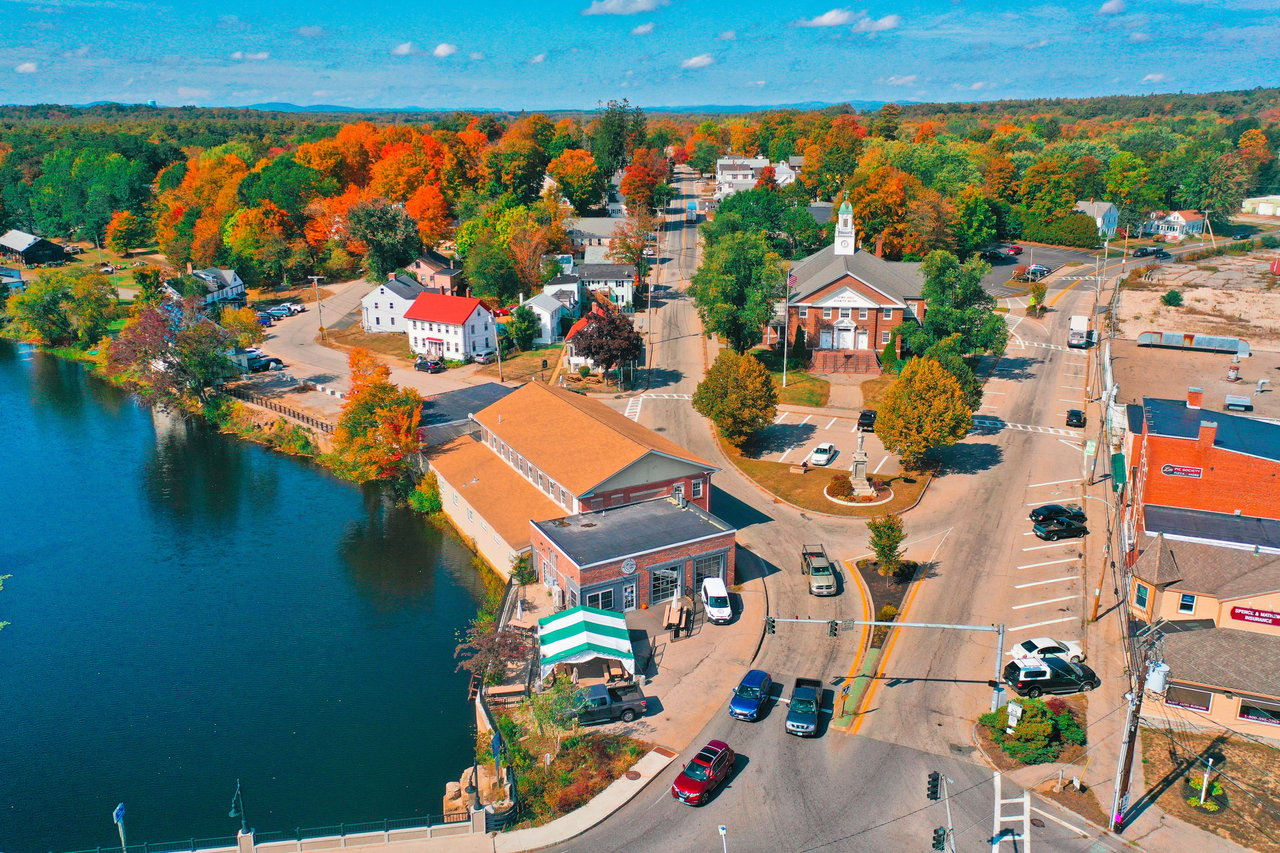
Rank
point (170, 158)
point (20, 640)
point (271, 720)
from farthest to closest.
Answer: point (170, 158) < point (20, 640) < point (271, 720)

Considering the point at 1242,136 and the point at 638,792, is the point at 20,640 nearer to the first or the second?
the point at 638,792

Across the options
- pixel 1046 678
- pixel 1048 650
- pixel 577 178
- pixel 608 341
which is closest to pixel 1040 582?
pixel 1048 650

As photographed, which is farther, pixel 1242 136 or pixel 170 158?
pixel 1242 136

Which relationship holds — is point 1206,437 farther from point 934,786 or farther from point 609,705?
point 609,705

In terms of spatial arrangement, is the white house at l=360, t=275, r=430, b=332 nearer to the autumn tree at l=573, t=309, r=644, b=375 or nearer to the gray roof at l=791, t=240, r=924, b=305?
the autumn tree at l=573, t=309, r=644, b=375

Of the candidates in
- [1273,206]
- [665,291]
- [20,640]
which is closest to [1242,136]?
Result: [1273,206]

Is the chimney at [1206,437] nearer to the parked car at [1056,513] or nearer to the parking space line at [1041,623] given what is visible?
the parked car at [1056,513]

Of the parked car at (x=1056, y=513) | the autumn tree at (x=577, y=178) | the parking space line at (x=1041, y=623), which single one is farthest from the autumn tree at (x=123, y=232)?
the parking space line at (x=1041, y=623)
